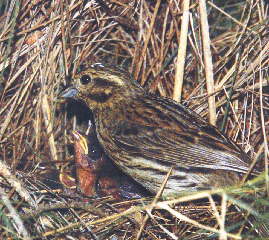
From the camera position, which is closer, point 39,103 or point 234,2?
point 39,103

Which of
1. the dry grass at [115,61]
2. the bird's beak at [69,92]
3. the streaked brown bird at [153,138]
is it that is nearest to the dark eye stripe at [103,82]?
the streaked brown bird at [153,138]

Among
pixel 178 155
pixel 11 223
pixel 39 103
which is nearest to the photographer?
pixel 11 223

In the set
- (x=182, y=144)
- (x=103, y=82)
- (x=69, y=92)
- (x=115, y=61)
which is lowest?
(x=182, y=144)

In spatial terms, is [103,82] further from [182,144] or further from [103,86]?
[182,144]

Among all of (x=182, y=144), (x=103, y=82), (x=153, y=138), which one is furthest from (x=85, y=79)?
(x=182, y=144)

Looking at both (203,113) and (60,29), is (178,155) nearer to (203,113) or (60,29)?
(203,113)

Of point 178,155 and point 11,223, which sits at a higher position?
point 178,155

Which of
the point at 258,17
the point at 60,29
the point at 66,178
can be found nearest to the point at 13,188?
the point at 66,178
